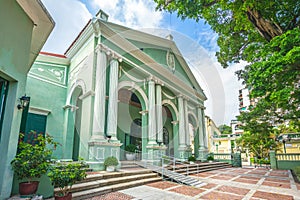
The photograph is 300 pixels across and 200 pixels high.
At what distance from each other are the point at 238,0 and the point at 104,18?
6.09m

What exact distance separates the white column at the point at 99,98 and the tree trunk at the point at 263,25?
632cm

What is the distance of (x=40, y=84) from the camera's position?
31.3ft

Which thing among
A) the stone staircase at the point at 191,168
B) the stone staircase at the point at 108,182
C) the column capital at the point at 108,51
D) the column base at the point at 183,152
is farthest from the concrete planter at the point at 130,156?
the column capital at the point at 108,51

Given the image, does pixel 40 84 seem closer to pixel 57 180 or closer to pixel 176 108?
pixel 57 180

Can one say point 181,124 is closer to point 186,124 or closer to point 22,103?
point 186,124

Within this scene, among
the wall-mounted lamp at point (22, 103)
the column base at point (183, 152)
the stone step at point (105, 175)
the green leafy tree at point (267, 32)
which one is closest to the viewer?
the wall-mounted lamp at point (22, 103)

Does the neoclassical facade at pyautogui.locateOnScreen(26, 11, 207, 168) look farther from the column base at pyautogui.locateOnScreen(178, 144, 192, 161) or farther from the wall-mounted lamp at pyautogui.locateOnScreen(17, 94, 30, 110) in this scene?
the wall-mounted lamp at pyautogui.locateOnScreen(17, 94, 30, 110)

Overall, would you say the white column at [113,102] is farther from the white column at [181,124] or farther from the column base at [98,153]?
the white column at [181,124]

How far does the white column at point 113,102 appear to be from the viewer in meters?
7.78

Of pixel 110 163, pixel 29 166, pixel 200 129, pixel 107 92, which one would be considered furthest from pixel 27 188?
pixel 200 129

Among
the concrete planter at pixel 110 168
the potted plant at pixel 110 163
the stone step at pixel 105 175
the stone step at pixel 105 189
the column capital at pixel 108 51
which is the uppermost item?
the column capital at pixel 108 51

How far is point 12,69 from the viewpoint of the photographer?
3779 mm

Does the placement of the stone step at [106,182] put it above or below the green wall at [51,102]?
below

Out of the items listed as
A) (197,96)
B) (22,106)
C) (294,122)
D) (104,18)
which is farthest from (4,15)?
(197,96)
